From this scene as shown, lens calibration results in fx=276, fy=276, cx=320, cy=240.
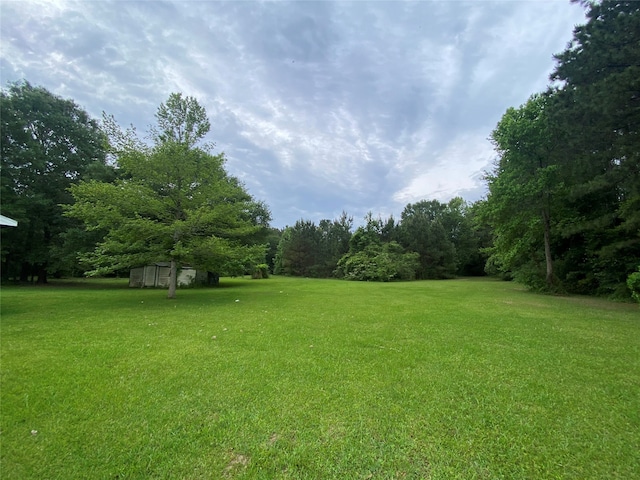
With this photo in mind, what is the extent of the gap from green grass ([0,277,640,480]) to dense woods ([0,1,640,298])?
5399 mm

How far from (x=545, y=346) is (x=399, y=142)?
1579 cm

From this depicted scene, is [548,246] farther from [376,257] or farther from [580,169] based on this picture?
[376,257]

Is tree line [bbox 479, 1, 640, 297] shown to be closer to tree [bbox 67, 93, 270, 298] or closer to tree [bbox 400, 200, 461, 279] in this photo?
tree [bbox 67, 93, 270, 298]

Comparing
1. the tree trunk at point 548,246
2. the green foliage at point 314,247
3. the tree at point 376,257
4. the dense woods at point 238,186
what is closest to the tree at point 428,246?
the tree at point 376,257

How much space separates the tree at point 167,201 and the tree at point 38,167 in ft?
28.4

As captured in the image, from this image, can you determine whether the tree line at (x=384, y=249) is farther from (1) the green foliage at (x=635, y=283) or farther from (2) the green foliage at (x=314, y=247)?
(1) the green foliage at (x=635, y=283)

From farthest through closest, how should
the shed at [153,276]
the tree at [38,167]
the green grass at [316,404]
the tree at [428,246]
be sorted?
the tree at [428,246], the shed at [153,276], the tree at [38,167], the green grass at [316,404]

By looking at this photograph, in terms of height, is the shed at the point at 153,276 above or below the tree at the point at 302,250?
below

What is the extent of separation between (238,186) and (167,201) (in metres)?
5.26

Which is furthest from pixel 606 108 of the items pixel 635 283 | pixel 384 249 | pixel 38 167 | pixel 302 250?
pixel 302 250

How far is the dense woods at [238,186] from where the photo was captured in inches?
356

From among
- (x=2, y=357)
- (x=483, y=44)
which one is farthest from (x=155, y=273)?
(x=483, y=44)

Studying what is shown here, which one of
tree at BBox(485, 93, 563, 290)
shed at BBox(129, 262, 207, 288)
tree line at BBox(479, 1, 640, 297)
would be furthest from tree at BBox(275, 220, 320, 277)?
tree at BBox(485, 93, 563, 290)

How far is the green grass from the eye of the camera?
201 centimetres
